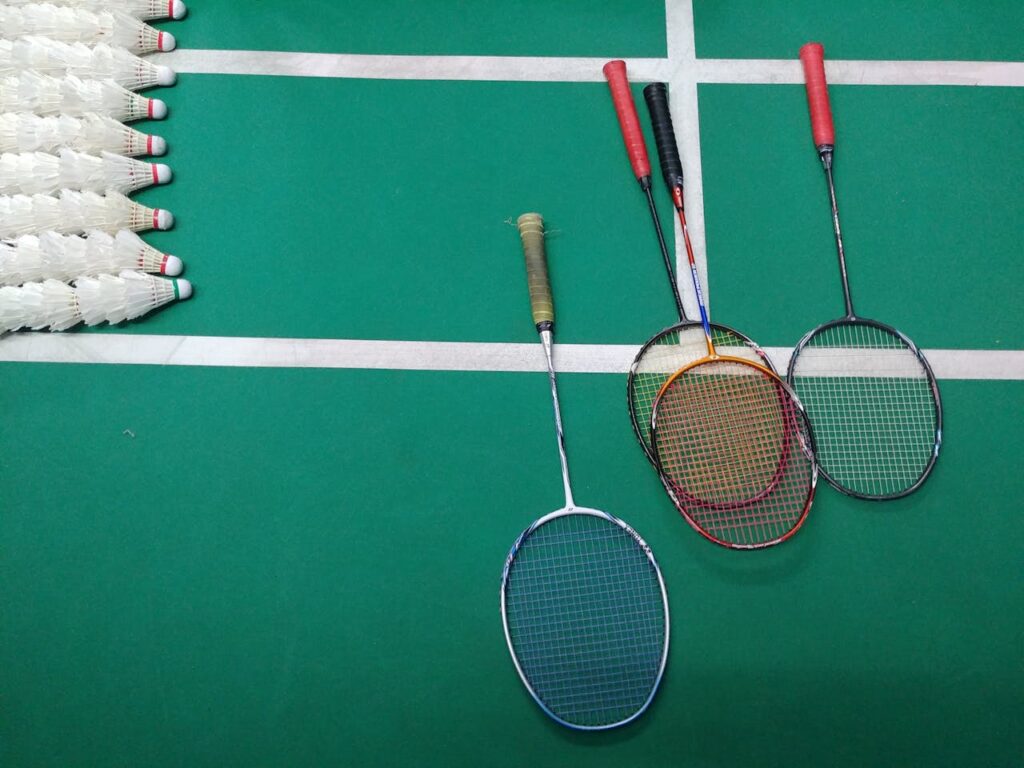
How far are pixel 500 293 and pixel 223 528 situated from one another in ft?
4.55

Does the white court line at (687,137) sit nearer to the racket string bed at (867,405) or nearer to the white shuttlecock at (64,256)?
the racket string bed at (867,405)

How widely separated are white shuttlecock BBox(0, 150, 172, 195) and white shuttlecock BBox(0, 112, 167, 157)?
39mm

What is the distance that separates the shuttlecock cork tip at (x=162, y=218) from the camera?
2.79m

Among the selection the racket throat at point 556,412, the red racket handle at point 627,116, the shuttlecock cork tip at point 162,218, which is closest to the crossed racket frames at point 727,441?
the racket throat at point 556,412

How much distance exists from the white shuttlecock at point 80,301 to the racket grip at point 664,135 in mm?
2038

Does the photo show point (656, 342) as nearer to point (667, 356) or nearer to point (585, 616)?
point (667, 356)

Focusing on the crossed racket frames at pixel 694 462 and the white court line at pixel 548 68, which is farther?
the white court line at pixel 548 68

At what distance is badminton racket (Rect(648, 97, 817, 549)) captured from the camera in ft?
8.38

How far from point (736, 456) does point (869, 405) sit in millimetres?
576

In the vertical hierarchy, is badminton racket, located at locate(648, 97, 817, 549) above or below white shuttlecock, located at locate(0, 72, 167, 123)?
below

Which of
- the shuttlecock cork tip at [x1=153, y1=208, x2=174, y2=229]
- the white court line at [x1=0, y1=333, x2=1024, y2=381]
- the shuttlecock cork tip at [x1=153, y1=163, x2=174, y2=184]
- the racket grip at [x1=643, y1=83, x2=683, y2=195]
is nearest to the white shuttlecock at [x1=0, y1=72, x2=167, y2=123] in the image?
the shuttlecock cork tip at [x1=153, y1=163, x2=174, y2=184]

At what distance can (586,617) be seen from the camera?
2.48 m

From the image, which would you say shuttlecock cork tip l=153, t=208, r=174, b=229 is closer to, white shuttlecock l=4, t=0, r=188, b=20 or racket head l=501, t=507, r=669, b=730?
white shuttlecock l=4, t=0, r=188, b=20

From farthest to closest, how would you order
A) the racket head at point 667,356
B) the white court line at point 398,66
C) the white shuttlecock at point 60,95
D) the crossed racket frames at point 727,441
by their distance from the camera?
the white court line at point 398,66
the white shuttlecock at point 60,95
the racket head at point 667,356
the crossed racket frames at point 727,441
